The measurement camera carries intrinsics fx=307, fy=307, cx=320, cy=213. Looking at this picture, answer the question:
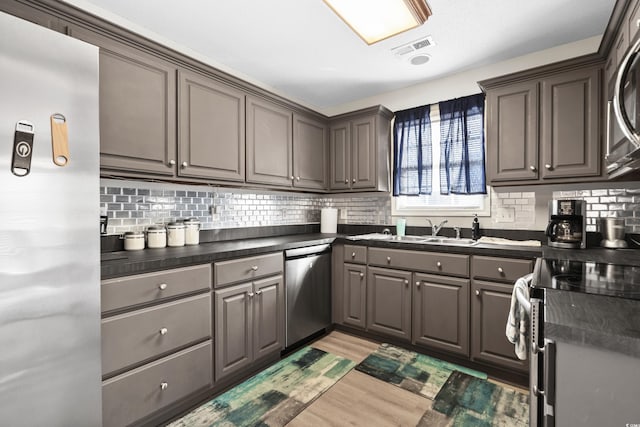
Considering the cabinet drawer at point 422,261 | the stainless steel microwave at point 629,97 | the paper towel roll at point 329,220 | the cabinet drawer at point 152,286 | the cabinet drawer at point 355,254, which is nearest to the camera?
the stainless steel microwave at point 629,97

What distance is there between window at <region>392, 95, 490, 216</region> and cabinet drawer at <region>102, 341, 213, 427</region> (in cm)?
239

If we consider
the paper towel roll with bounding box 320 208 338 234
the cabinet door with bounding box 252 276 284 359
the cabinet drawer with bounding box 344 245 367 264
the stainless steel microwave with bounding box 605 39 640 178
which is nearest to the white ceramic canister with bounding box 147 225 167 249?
the cabinet door with bounding box 252 276 284 359

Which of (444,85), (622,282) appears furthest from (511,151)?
(622,282)

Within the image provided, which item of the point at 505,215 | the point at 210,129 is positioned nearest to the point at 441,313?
the point at 505,215

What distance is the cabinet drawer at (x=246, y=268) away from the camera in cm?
204

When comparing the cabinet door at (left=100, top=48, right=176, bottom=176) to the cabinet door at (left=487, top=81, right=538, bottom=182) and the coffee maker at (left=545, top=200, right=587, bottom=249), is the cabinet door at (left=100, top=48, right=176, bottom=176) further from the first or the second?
the coffee maker at (left=545, top=200, right=587, bottom=249)

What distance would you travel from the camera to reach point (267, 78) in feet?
10.3

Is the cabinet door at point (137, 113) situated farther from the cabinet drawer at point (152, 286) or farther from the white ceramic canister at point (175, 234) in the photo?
the cabinet drawer at point (152, 286)

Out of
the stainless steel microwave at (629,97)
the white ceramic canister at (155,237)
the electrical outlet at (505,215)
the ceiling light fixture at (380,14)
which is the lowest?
the white ceramic canister at (155,237)

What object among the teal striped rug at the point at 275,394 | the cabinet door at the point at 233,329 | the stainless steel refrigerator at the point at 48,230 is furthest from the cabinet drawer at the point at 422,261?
the stainless steel refrigerator at the point at 48,230

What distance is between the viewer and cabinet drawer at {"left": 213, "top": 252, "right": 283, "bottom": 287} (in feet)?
6.69

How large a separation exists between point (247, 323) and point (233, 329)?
12 cm

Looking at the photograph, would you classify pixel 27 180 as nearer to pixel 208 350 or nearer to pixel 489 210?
pixel 208 350

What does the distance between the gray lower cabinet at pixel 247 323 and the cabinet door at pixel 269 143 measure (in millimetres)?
960
